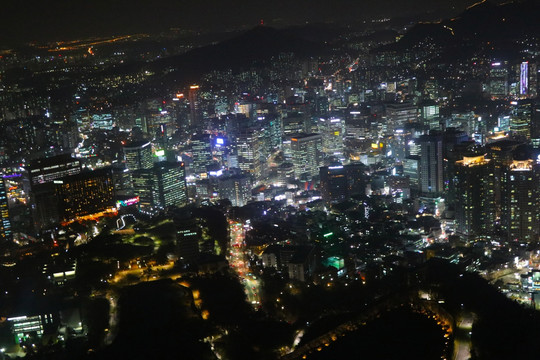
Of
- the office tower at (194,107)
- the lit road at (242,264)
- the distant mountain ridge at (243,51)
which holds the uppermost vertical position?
the distant mountain ridge at (243,51)

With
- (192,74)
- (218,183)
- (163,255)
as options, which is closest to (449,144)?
(218,183)

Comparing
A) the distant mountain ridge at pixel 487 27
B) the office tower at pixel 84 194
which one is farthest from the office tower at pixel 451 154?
the office tower at pixel 84 194

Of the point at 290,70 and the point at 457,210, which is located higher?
the point at 290,70

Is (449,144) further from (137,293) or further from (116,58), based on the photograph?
(116,58)

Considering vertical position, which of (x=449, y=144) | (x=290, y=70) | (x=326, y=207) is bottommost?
(x=326, y=207)

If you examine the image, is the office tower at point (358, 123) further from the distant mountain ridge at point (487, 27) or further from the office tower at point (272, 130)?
the distant mountain ridge at point (487, 27)

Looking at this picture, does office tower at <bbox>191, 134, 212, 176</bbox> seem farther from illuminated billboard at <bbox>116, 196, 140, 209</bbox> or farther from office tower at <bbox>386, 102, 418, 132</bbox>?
office tower at <bbox>386, 102, 418, 132</bbox>
